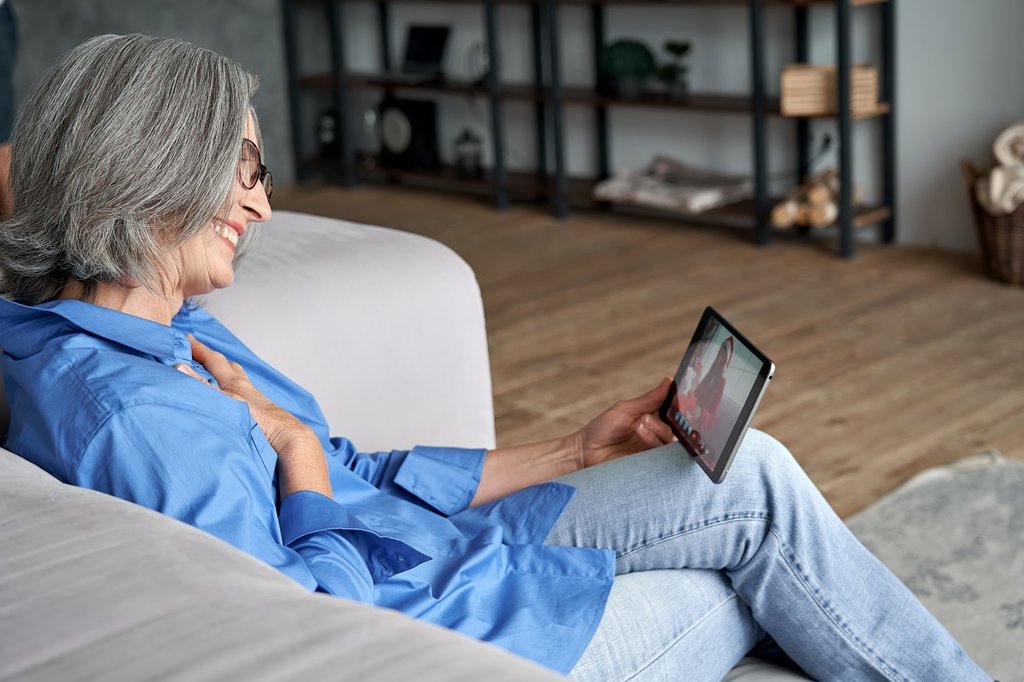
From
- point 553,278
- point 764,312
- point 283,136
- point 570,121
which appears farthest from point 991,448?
point 283,136

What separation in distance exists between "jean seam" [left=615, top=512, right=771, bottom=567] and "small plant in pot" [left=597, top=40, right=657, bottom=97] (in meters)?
3.58

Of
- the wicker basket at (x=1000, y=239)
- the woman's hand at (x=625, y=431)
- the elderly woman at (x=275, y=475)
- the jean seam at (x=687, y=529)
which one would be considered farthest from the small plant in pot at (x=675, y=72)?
the jean seam at (x=687, y=529)

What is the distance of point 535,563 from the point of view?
4.51ft

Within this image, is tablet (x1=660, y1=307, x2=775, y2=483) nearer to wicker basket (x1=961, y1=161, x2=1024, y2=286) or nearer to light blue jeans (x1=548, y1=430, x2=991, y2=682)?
light blue jeans (x1=548, y1=430, x2=991, y2=682)

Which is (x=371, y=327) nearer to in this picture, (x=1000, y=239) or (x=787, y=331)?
(x=787, y=331)

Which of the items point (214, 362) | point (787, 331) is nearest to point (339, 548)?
point (214, 362)

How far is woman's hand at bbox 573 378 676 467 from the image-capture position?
5.26 feet

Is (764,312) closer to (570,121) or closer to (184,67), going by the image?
(570,121)

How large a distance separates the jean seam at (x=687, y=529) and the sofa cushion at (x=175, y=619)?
0.58 meters

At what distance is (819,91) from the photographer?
4.25 m

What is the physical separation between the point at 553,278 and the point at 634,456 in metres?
2.77

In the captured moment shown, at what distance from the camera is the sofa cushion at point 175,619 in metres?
0.74

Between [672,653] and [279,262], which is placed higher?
[279,262]

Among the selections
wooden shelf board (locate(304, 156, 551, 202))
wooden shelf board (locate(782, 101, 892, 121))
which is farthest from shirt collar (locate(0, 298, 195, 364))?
wooden shelf board (locate(304, 156, 551, 202))
